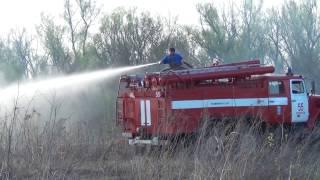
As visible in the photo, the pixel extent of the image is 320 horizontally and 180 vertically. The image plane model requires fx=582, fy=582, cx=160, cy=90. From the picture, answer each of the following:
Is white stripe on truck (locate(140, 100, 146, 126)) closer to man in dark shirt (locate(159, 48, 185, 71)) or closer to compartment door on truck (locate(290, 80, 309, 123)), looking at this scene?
man in dark shirt (locate(159, 48, 185, 71))

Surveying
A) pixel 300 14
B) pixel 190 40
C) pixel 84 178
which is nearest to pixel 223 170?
pixel 84 178

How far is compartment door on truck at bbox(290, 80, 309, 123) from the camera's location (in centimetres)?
1619

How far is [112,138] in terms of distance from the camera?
38.2 ft

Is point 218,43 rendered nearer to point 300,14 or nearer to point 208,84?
point 300,14

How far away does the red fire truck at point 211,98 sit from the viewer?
15094 mm

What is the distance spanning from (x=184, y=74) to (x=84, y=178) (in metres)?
6.48

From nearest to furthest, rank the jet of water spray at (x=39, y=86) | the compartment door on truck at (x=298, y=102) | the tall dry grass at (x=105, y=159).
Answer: the tall dry grass at (x=105, y=159) < the jet of water spray at (x=39, y=86) < the compartment door on truck at (x=298, y=102)

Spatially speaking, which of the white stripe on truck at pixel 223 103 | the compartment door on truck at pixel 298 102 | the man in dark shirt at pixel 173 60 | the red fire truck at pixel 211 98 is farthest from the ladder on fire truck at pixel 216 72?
the compartment door on truck at pixel 298 102

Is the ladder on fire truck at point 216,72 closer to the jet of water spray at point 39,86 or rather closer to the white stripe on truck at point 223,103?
the white stripe on truck at point 223,103

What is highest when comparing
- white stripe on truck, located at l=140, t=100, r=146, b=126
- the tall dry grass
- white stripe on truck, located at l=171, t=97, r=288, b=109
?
white stripe on truck, located at l=171, t=97, r=288, b=109

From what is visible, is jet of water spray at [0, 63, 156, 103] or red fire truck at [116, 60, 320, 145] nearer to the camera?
jet of water spray at [0, 63, 156, 103]

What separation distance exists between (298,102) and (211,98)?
2.69 metres

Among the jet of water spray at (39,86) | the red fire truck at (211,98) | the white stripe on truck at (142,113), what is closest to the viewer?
the jet of water spray at (39,86)

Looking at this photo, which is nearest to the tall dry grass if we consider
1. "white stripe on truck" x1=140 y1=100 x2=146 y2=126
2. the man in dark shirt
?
"white stripe on truck" x1=140 y1=100 x2=146 y2=126
